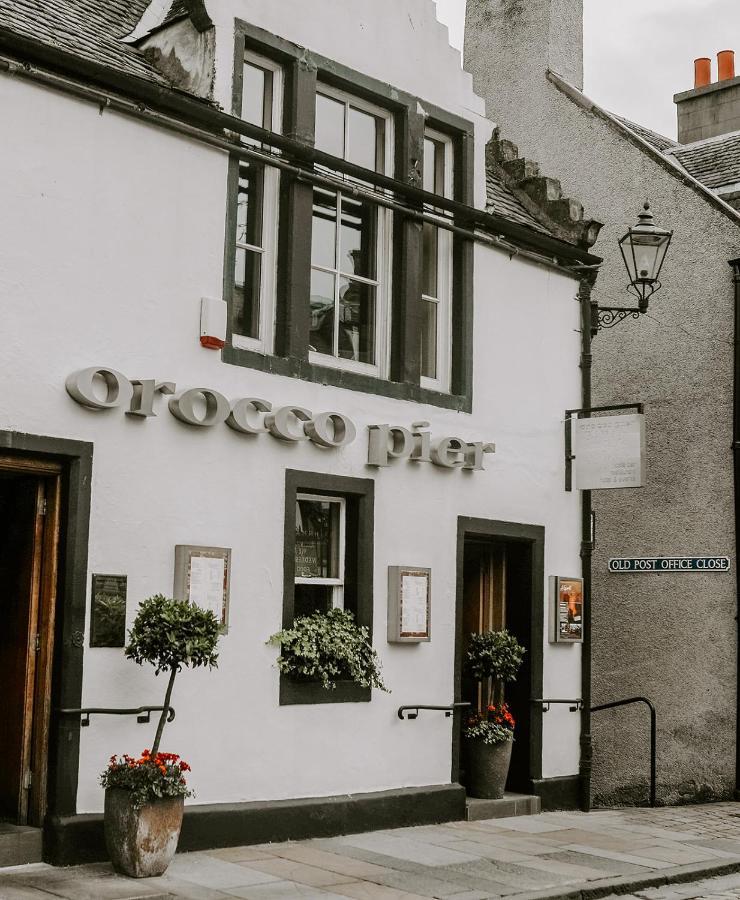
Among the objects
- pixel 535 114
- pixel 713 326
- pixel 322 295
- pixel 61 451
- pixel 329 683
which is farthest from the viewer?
pixel 535 114

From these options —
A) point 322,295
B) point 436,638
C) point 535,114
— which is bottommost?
point 436,638

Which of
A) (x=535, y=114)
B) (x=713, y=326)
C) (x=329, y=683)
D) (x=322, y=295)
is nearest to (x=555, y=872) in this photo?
(x=329, y=683)

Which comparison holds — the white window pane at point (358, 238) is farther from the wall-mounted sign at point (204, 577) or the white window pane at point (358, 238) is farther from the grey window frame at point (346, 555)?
the wall-mounted sign at point (204, 577)

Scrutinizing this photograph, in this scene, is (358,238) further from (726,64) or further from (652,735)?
(726,64)

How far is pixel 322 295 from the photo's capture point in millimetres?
10516

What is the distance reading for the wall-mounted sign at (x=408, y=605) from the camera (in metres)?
10.4

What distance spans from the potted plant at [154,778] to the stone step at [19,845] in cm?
48

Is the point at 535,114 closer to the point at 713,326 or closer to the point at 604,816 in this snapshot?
the point at 713,326

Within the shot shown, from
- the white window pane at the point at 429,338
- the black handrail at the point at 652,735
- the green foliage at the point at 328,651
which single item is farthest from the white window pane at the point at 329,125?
the black handrail at the point at 652,735

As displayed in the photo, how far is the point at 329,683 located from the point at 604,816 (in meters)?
3.74

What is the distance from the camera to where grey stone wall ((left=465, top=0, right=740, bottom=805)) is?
13.8 meters

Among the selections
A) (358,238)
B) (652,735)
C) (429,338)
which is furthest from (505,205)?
(652,735)

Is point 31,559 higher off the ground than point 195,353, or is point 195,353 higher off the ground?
point 195,353

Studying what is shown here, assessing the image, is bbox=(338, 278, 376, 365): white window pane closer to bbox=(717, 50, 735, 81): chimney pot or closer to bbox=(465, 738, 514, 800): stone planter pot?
bbox=(465, 738, 514, 800): stone planter pot
